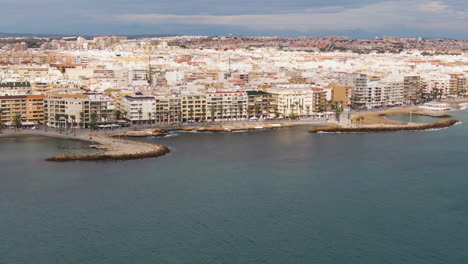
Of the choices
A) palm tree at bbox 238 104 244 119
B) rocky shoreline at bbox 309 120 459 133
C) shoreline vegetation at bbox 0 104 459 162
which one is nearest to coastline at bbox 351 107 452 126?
shoreline vegetation at bbox 0 104 459 162

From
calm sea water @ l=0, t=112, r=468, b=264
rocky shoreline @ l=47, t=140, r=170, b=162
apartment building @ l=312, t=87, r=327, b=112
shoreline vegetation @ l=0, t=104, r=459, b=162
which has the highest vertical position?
apartment building @ l=312, t=87, r=327, b=112

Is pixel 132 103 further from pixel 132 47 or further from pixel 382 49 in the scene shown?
pixel 382 49

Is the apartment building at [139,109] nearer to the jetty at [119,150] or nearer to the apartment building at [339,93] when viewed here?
the jetty at [119,150]

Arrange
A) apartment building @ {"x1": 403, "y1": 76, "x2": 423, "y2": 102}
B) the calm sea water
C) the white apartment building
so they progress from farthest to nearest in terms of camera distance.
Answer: apartment building @ {"x1": 403, "y1": 76, "x2": 423, "y2": 102} < the white apartment building < the calm sea water

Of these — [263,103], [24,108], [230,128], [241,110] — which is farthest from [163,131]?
[263,103]

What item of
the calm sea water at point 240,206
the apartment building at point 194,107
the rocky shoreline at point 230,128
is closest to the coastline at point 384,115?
the rocky shoreline at point 230,128

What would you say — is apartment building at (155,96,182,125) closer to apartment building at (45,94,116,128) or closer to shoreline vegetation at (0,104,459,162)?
shoreline vegetation at (0,104,459,162)

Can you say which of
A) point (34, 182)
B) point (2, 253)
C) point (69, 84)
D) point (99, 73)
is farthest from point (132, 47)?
point (2, 253)

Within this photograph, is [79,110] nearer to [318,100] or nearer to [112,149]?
[112,149]
